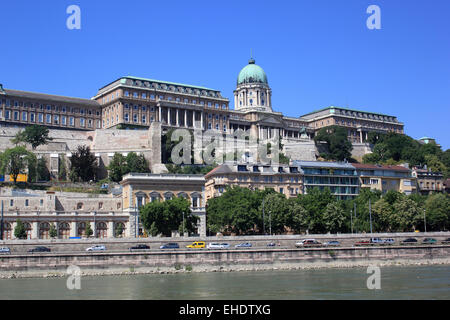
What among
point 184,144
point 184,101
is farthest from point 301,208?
point 184,101

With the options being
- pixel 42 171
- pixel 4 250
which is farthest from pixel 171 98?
pixel 4 250

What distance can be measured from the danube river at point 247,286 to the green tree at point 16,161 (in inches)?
2198

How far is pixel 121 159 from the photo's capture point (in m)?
120

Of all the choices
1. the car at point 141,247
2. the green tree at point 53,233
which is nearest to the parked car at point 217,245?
the car at point 141,247

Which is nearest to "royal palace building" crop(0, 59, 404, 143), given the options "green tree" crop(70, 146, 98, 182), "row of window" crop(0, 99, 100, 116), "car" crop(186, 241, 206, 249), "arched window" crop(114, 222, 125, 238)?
"row of window" crop(0, 99, 100, 116)

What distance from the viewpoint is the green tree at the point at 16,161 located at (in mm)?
106938

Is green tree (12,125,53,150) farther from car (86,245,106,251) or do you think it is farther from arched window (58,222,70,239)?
car (86,245,106,251)

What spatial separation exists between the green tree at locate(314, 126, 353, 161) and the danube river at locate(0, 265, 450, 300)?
9858 centimetres

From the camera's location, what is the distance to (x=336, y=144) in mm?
160625

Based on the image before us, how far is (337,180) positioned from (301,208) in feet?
102

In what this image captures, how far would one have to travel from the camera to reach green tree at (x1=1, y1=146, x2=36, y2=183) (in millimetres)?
106938

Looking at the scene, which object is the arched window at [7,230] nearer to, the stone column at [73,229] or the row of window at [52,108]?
the stone column at [73,229]

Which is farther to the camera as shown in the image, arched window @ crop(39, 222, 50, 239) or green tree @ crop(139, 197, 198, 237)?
arched window @ crop(39, 222, 50, 239)

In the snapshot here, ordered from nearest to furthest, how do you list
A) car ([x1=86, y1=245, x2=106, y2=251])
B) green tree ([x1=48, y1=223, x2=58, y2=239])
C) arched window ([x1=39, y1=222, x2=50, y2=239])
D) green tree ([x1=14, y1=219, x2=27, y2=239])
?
car ([x1=86, y1=245, x2=106, y2=251]), green tree ([x1=14, y1=219, x2=27, y2=239]), green tree ([x1=48, y1=223, x2=58, y2=239]), arched window ([x1=39, y1=222, x2=50, y2=239])
